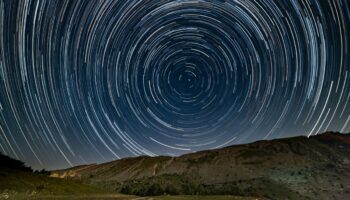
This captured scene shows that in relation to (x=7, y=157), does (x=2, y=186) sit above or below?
below

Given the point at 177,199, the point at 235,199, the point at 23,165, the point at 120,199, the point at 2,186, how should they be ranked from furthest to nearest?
the point at 23,165, the point at 235,199, the point at 177,199, the point at 2,186, the point at 120,199

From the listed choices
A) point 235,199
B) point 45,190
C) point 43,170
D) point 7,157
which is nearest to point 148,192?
point 43,170

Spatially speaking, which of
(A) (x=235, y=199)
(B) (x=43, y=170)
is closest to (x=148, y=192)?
(B) (x=43, y=170)

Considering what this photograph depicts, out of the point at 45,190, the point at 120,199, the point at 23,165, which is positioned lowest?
the point at 120,199

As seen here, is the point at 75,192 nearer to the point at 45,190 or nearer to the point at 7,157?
the point at 45,190

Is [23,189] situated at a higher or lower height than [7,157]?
lower

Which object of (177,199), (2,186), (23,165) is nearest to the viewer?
(2,186)

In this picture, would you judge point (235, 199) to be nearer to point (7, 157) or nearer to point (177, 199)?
point (177, 199)

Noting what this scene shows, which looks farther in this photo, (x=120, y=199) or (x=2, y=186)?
(x=2, y=186)

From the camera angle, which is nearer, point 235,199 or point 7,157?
point 235,199
